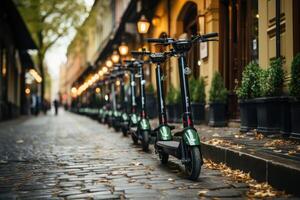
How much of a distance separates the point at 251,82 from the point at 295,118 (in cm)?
189

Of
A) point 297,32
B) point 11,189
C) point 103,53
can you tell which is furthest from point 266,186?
point 103,53

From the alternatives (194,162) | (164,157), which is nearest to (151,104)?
(164,157)

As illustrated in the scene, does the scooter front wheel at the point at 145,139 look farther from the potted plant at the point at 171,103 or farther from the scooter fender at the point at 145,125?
the potted plant at the point at 171,103

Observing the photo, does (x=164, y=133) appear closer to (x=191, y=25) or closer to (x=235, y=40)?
(x=235, y=40)

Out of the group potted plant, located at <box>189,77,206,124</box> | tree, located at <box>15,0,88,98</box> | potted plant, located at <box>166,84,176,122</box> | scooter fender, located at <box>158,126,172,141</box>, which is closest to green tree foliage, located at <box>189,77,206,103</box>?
potted plant, located at <box>189,77,206,124</box>

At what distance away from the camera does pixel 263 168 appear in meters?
5.21

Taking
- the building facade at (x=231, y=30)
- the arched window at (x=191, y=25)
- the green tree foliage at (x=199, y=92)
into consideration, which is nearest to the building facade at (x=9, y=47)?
the building facade at (x=231, y=30)

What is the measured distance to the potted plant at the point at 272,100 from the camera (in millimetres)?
8078

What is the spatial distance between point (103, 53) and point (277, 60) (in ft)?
101

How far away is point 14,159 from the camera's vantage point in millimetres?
8109

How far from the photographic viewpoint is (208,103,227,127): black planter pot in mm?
11914

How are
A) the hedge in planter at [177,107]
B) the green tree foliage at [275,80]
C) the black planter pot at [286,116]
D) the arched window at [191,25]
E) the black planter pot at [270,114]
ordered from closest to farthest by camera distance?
the black planter pot at [286,116]
the black planter pot at [270,114]
the green tree foliage at [275,80]
the hedge in planter at [177,107]
the arched window at [191,25]

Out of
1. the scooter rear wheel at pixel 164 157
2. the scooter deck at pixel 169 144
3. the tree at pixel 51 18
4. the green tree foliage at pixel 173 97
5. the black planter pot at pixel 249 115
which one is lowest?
the scooter rear wheel at pixel 164 157

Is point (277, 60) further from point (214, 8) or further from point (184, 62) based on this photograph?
point (214, 8)
